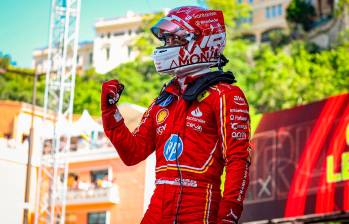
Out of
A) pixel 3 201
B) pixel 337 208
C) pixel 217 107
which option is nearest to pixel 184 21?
pixel 217 107

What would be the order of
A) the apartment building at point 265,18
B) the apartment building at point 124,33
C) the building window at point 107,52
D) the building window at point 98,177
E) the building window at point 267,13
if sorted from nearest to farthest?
the building window at point 98,177, the apartment building at point 265,18, the apartment building at point 124,33, the building window at point 267,13, the building window at point 107,52

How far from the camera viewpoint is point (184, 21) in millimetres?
4562

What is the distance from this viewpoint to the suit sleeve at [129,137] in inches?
178

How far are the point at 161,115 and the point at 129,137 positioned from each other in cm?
21

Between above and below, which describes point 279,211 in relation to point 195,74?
above

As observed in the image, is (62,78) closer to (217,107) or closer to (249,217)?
(249,217)

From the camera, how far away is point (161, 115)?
15.2 feet

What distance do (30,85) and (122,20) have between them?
75.8 ft

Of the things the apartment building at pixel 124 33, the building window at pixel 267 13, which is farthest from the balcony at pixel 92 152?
the building window at pixel 267 13

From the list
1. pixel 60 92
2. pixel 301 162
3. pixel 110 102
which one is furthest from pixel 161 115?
pixel 301 162

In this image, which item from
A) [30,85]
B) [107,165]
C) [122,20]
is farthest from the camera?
[122,20]

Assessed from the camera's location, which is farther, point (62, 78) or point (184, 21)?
point (62, 78)

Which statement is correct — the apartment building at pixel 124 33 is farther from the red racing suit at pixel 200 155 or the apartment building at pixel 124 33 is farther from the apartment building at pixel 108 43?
the red racing suit at pixel 200 155

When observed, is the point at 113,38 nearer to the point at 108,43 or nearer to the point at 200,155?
the point at 108,43
